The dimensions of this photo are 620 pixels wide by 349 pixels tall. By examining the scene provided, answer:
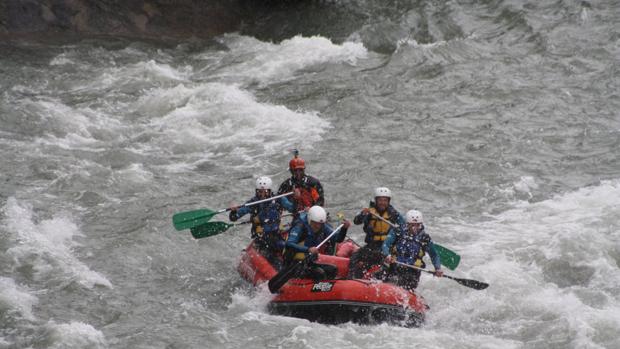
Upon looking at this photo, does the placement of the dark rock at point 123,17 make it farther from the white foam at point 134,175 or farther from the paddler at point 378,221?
the paddler at point 378,221

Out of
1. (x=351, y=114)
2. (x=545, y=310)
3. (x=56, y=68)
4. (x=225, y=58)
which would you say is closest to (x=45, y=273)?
(x=545, y=310)

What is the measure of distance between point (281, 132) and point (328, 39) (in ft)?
16.8

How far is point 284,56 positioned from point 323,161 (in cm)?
556

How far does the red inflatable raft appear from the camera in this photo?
31.8 ft

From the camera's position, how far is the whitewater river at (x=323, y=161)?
10.1 meters

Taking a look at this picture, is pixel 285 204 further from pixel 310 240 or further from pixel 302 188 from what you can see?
pixel 310 240

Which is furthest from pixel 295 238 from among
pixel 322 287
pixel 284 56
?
pixel 284 56

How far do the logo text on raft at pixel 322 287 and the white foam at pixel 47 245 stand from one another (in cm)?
272

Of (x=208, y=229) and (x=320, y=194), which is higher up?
(x=320, y=194)

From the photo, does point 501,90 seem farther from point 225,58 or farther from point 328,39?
point 225,58

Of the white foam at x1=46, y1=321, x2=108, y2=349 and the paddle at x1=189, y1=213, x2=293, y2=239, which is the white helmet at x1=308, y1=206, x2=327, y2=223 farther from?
the white foam at x1=46, y1=321, x2=108, y2=349

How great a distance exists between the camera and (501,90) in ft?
57.7

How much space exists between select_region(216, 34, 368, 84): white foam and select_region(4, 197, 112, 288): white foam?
723 centimetres

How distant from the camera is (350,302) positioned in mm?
9695
